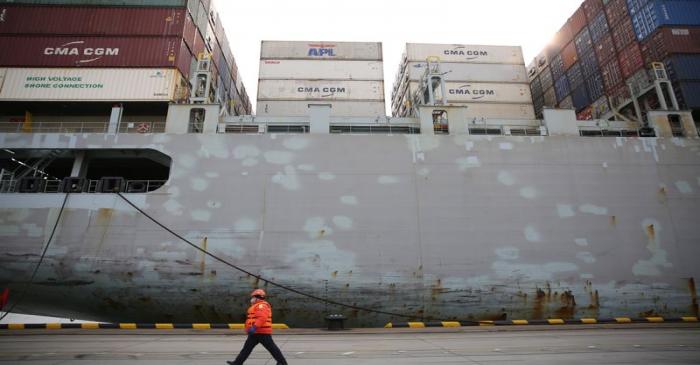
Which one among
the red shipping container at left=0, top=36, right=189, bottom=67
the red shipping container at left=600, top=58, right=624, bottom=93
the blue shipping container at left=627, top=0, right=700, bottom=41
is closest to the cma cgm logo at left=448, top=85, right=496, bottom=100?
the red shipping container at left=600, top=58, right=624, bottom=93

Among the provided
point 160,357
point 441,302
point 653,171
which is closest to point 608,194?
point 653,171

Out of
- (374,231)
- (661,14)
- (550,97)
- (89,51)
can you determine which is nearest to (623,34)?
(661,14)

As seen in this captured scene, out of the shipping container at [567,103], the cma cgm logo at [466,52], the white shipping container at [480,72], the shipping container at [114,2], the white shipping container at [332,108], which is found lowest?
the white shipping container at [332,108]

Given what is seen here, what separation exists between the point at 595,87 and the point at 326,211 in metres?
17.7

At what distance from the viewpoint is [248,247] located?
11.4 m

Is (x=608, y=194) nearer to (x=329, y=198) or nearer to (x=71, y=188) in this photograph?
(x=329, y=198)

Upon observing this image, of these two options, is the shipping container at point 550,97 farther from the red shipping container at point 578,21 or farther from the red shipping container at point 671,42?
the red shipping container at point 671,42

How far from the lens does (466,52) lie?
20328mm

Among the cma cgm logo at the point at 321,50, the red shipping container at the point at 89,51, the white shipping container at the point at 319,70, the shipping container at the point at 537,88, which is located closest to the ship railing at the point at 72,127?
the red shipping container at the point at 89,51

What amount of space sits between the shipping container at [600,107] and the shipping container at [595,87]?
30cm

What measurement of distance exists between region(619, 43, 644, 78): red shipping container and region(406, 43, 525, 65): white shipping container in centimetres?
469

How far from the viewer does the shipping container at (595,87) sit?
19.2 m

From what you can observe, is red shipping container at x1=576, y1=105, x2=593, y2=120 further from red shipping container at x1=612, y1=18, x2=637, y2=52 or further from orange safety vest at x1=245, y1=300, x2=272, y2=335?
orange safety vest at x1=245, y1=300, x2=272, y2=335

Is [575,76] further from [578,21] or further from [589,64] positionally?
[578,21]
